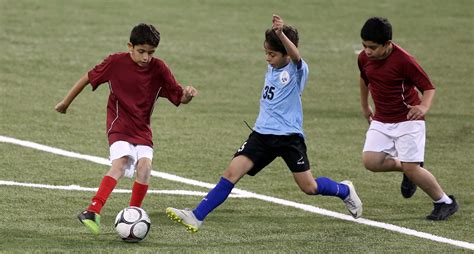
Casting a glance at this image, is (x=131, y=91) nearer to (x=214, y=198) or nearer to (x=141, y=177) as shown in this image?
(x=141, y=177)

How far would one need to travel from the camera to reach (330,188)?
35.7 ft

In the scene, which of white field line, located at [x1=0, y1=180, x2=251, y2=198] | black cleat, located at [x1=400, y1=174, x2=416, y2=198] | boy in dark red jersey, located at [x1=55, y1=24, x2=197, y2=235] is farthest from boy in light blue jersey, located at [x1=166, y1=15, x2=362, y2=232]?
black cleat, located at [x1=400, y1=174, x2=416, y2=198]

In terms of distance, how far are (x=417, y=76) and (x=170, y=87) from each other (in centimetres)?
225

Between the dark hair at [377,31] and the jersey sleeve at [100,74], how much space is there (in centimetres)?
227

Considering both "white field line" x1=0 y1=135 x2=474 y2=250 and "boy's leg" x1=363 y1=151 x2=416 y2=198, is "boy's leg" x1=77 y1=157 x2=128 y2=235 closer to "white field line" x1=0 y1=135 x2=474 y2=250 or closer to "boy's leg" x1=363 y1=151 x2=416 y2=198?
"white field line" x1=0 y1=135 x2=474 y2=250

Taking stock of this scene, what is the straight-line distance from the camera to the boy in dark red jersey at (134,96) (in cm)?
1021

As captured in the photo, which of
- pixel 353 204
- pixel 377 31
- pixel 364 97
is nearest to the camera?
pixel 377 31

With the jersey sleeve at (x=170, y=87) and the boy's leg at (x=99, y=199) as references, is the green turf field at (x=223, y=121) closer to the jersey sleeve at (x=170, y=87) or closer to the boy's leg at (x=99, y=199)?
the boy's leg at (x=99, y=199)

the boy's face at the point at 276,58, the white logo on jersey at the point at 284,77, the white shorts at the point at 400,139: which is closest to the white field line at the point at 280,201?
the white shorts at the point at 400,139

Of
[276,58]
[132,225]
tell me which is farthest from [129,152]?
[276,58]

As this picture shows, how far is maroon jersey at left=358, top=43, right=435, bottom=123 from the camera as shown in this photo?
10961mm

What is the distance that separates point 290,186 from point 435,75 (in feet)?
26.0

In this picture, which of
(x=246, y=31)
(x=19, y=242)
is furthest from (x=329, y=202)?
(x=246, y=31)

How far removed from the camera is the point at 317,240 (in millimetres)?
10133
